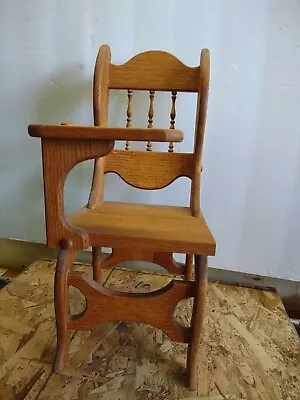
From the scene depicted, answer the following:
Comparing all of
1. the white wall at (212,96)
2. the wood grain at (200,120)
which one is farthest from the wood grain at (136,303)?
the white wall at (212,96)

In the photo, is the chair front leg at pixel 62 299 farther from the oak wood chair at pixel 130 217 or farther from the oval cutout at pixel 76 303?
the oval cutout at pixel 76 303

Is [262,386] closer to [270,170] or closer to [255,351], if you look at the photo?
[255,351]

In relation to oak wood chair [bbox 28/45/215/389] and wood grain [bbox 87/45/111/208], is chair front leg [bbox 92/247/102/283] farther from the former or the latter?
wood grain [bbox 87/45/111/208]

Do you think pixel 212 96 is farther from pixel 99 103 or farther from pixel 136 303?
pixel 136 303

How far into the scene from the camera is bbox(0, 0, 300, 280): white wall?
1061 mm

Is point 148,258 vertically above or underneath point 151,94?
underneath

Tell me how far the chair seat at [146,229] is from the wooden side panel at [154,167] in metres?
0.09

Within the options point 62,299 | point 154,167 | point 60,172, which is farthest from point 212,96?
point 62,299

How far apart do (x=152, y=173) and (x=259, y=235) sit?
0.45 meters

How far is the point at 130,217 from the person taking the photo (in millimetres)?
839

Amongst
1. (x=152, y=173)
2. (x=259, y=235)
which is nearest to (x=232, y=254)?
(x=259, y=235)

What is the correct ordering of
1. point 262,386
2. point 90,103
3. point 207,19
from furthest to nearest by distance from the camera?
point 90,103
point 207,19
point 262,386

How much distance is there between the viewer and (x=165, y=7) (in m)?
1.07

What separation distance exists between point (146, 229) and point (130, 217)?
0.10m
